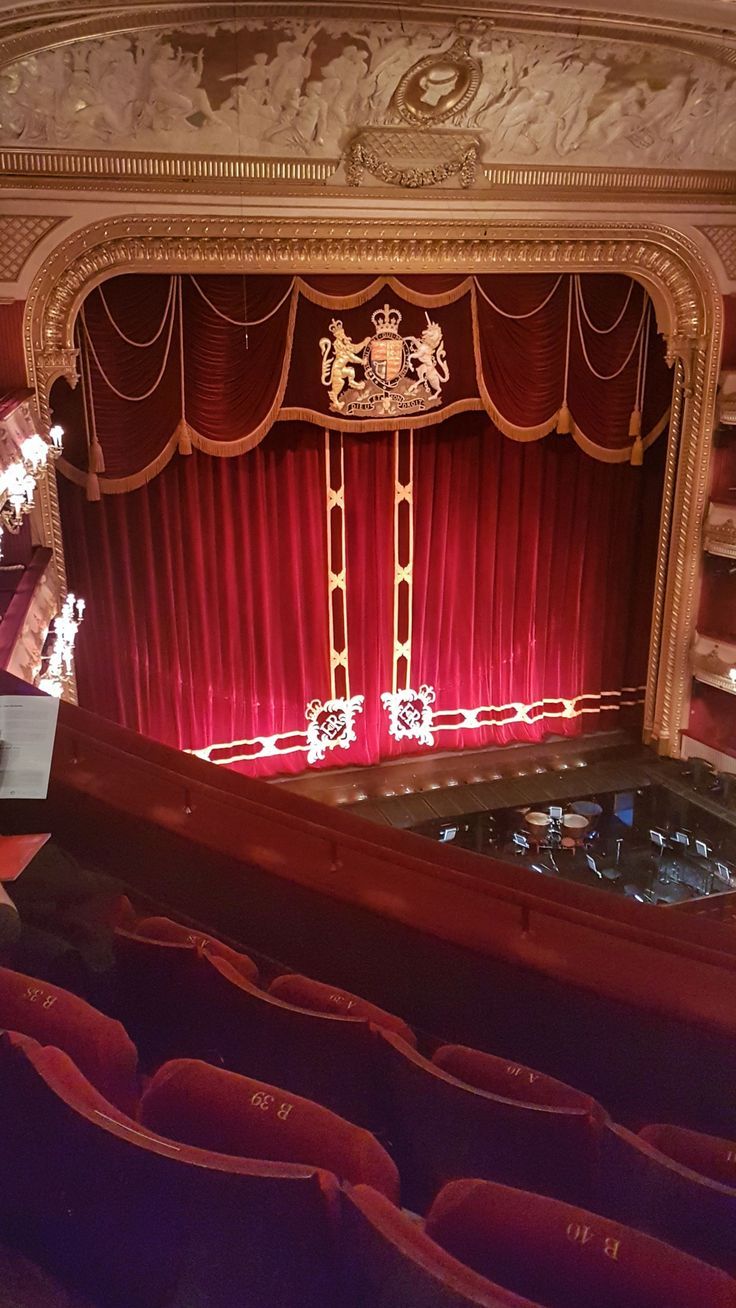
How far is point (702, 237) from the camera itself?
253 inches

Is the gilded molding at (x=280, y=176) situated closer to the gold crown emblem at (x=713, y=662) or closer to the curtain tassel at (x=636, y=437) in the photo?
the curtain tassel at (x=636, y=437)

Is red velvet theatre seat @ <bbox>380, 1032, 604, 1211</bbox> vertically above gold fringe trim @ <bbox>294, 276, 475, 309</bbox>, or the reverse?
gold fringe trim @ <bbox>294, 276, 475, 309</bbox>

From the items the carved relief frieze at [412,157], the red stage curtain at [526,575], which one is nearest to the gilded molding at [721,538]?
the red stage curtain at [526,575]

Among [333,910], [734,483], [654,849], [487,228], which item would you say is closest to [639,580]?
[734,483]

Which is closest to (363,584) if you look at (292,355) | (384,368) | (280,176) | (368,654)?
(368,654)

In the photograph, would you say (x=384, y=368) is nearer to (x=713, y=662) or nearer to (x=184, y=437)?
(x=184, y=437)

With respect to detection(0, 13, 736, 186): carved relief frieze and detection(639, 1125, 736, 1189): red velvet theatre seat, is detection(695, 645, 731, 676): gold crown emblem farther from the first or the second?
detection(639, 1125, 736, 1189): red velvet theatre seat

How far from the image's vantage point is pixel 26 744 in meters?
1.69

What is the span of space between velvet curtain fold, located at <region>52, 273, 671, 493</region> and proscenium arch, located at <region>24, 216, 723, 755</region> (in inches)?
7.7

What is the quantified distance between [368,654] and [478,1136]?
6.12 m

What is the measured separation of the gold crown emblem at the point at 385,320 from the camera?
630cm

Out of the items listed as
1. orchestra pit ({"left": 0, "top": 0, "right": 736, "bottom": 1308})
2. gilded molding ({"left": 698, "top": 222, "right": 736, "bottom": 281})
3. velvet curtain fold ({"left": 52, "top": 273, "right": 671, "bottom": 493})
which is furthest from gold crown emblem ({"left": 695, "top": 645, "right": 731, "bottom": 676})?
gilded molding ({"left": 698, "top": 222, "right": 736, "bottom": 281})

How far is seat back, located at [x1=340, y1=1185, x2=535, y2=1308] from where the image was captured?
2.79 ft

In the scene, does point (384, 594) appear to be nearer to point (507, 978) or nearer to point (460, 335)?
point (460, 335)
